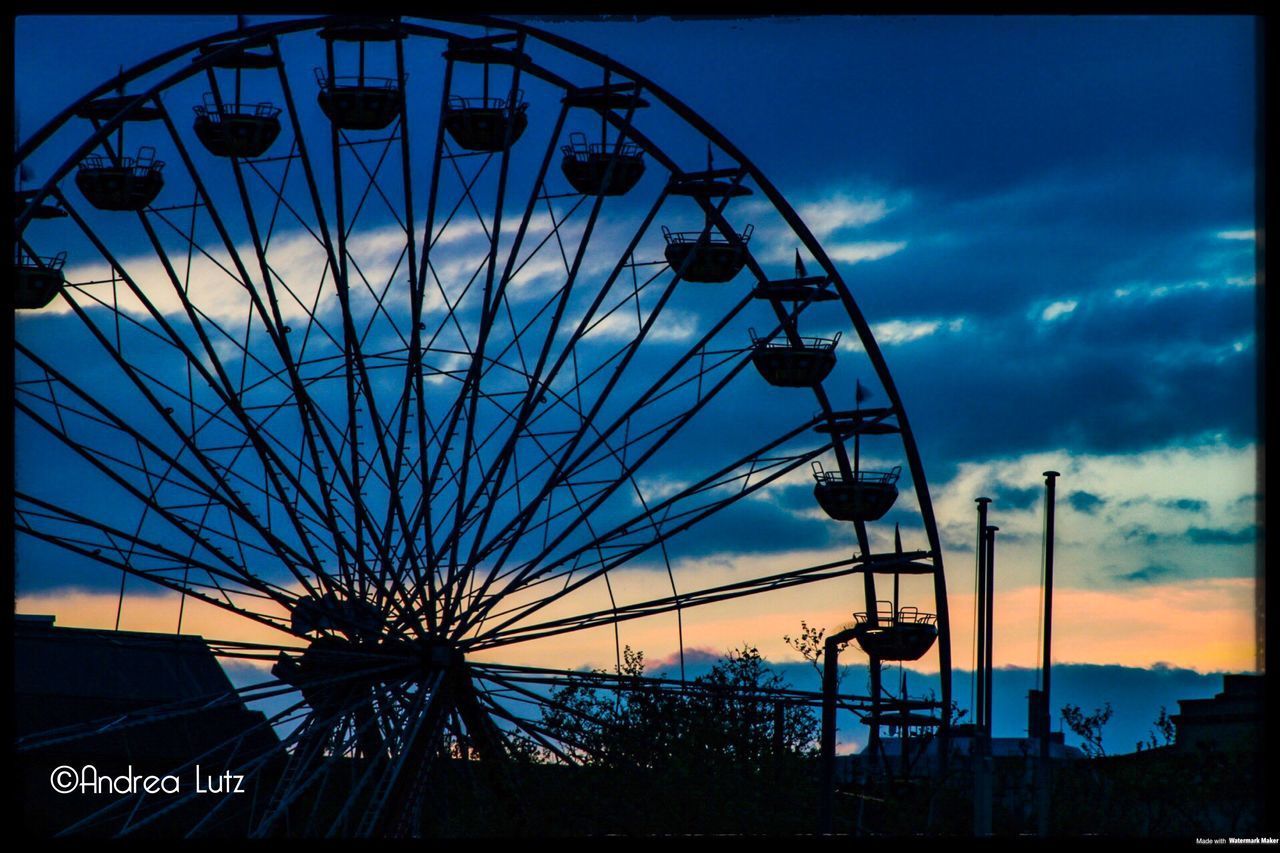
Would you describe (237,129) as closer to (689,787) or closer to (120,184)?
(120,184)

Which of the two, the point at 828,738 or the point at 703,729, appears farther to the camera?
the point at 703,729

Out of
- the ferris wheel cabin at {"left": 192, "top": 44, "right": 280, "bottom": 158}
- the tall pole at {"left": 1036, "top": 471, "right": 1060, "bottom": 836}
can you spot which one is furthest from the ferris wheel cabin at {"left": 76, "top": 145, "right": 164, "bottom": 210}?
the tall pole at {"left": 1036, "top": 471, "right": 1060, "bottom": 836}

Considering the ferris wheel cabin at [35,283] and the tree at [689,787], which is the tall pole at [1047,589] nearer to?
the tree at [689,787]

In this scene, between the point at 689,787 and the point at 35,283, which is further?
the point at 689,787

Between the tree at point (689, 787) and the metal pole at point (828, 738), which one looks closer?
the metal pole at point (828, 738)

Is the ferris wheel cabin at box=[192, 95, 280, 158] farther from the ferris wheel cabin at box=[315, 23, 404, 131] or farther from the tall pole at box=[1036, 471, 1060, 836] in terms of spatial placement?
the tall pole at box=[1036, 471, 1060, 836]

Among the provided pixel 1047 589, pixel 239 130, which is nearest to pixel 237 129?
pixel 239 130

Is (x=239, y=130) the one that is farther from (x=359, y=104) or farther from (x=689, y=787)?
(x=689, y=787)

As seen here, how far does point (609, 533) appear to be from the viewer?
87.3 ft

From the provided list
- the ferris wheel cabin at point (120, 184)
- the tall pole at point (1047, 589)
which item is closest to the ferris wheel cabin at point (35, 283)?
the ferris wheel cabin at point (120, 184)

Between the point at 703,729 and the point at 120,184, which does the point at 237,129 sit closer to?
the point at 120,184

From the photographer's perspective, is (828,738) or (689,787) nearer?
(828,738)

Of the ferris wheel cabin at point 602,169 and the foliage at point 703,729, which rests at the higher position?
the ferris wheel cabin at point 602,169

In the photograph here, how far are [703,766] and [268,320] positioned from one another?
20297mm
